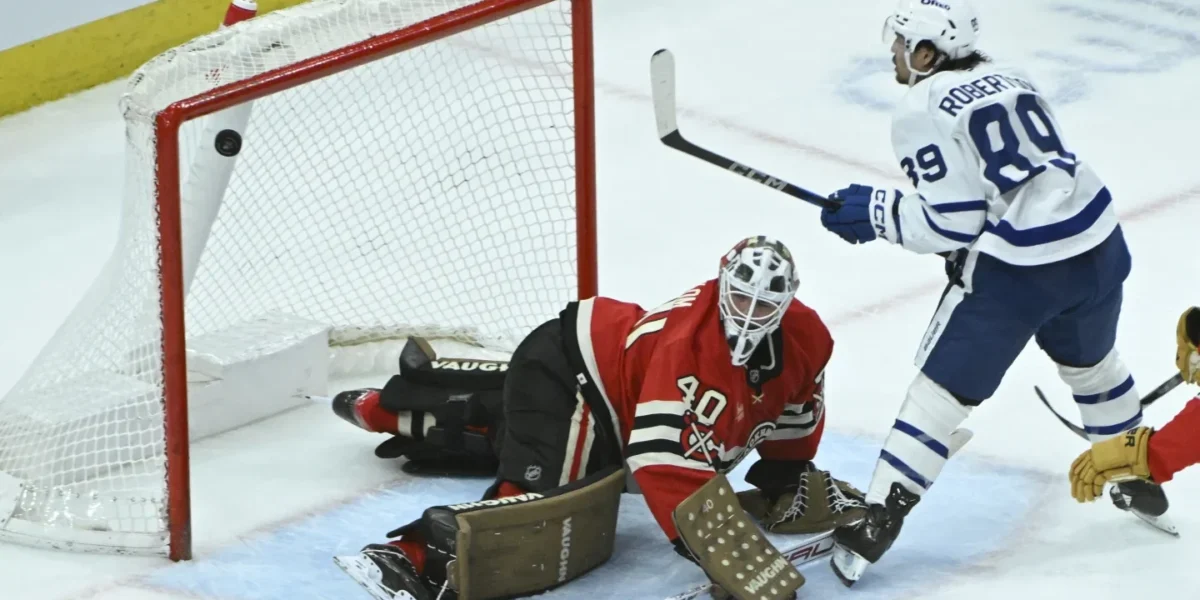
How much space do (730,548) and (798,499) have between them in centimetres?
40

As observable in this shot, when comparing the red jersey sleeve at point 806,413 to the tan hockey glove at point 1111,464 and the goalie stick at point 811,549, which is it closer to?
the goalie stick at point 811,549

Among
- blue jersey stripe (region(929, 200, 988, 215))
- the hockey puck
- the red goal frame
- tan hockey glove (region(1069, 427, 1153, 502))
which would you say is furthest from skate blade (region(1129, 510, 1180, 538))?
the hockey puck

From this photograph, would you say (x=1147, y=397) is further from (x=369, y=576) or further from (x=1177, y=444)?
(x=369, y=576)

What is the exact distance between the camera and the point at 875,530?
10.5ft

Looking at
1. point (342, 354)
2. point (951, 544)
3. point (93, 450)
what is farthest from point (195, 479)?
point (951, 544)

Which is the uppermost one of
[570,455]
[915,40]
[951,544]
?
[915,40]

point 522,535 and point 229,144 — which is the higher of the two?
point 229,144

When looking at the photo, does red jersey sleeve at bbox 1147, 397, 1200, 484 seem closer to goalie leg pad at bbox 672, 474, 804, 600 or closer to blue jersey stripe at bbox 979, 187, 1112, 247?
blue jersey stripe at bbox 979, 187, 1112, 247

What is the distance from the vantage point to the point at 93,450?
11.4 ft

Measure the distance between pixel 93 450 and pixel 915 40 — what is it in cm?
165

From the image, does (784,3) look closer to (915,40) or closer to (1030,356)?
(1030,356)

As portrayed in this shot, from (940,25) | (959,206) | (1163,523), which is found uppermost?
(940,25)

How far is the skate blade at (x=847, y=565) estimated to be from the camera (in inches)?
127

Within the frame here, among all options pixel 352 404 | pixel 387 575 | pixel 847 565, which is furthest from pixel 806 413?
pixel 352 404
